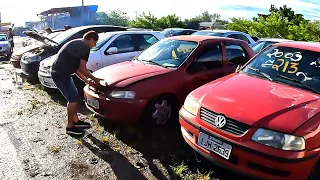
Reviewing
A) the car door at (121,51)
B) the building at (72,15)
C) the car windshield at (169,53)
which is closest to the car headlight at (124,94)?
the car windshield at (169,53)

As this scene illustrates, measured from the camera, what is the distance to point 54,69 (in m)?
4.57

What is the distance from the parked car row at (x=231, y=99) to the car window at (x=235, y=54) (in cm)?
2

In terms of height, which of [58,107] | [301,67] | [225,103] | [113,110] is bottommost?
[58,107]

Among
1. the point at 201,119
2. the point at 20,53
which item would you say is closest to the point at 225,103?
the point at 201,119

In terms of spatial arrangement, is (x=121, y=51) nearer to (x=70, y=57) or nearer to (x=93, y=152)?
(x=70, y=57)

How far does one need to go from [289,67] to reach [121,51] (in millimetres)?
4442

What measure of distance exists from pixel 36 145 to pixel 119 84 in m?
1.48

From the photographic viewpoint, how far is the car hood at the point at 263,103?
2.92 meters

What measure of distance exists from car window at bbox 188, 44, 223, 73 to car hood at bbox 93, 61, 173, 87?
1.63ft

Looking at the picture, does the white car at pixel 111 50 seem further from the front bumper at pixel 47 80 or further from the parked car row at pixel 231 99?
the parked car row at pixel 231 99

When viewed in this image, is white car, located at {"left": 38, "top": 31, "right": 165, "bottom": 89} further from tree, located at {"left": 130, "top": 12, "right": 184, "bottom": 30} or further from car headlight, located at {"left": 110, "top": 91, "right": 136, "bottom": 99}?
tree, located at {"left": 130, "top": 12, "right": 184, "bottom": 30}

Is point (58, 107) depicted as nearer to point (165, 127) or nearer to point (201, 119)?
point (165, 127)

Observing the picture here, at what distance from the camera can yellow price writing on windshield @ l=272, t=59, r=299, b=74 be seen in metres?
3.80

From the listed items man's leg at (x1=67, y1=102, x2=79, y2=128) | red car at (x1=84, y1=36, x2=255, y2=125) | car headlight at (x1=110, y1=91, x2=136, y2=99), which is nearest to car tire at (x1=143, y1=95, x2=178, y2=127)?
red car at (x1=84, y1=36, x2=255, y2=125)
